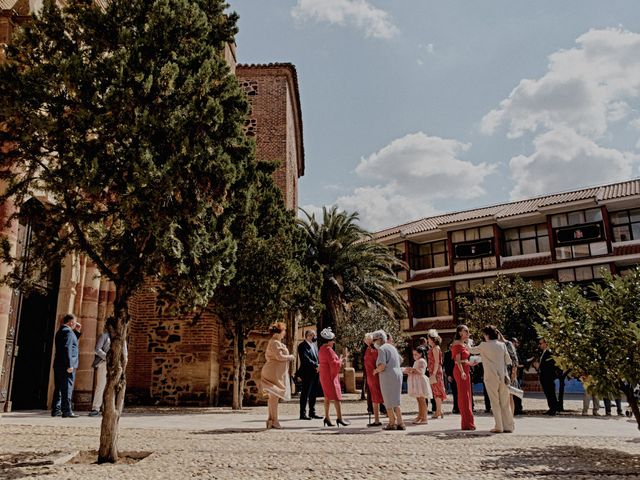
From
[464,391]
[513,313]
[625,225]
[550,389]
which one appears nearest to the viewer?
[464,391]

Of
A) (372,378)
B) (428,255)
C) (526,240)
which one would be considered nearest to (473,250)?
(526,240)

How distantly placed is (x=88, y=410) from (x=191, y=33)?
9.43 meters

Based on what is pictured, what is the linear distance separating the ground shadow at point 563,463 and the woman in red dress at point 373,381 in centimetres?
346

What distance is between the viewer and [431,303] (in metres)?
40.0

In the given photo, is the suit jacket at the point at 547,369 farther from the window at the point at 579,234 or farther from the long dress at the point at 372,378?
the window at the point at 579,234

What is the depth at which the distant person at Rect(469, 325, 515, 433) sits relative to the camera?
8.07 meters

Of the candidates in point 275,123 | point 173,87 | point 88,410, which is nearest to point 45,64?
point 173,87

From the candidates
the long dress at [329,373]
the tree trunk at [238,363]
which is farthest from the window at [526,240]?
the long dress at [329,373]

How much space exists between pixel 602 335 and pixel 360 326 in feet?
51.9

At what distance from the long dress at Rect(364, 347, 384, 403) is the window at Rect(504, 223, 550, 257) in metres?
29.1

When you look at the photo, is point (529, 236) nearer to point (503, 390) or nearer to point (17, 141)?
point (503, 390)

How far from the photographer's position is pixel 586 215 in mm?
33812

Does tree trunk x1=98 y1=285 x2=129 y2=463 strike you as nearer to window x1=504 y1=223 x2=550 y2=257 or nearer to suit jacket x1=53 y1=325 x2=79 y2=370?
suit jacket x1=53 y1=325 x2=79 y2=370

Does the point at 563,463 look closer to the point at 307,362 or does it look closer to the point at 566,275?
the point at 307,362
